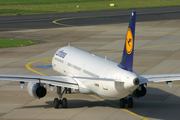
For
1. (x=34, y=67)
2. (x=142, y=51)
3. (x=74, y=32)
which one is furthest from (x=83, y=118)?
(x=74, y=32)

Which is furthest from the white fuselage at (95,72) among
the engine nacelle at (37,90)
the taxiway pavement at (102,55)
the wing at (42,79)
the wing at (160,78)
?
the engine nacelle at (37,90)

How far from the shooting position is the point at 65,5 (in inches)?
5723

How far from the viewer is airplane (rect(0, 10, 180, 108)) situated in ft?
95.9

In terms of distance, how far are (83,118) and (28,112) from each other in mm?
5582

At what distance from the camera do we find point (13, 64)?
55281 mm

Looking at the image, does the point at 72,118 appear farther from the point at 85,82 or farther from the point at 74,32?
the point at 74,32

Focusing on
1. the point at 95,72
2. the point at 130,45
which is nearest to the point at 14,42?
the point at 95,72

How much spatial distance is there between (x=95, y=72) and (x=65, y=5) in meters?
114

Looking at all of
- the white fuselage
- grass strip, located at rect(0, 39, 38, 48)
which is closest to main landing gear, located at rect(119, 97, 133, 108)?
the white fuselage

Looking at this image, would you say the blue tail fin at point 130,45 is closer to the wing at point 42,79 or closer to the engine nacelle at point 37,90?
the wing at point 42,79

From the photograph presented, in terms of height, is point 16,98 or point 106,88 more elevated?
point 106,88

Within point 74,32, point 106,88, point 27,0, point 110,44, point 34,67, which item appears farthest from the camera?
point 27,0

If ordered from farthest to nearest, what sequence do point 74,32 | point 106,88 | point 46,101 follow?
1. point 74,32
2. point 46,101
3. point 106,88

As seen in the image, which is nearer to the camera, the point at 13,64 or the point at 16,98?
the point at 16,98
